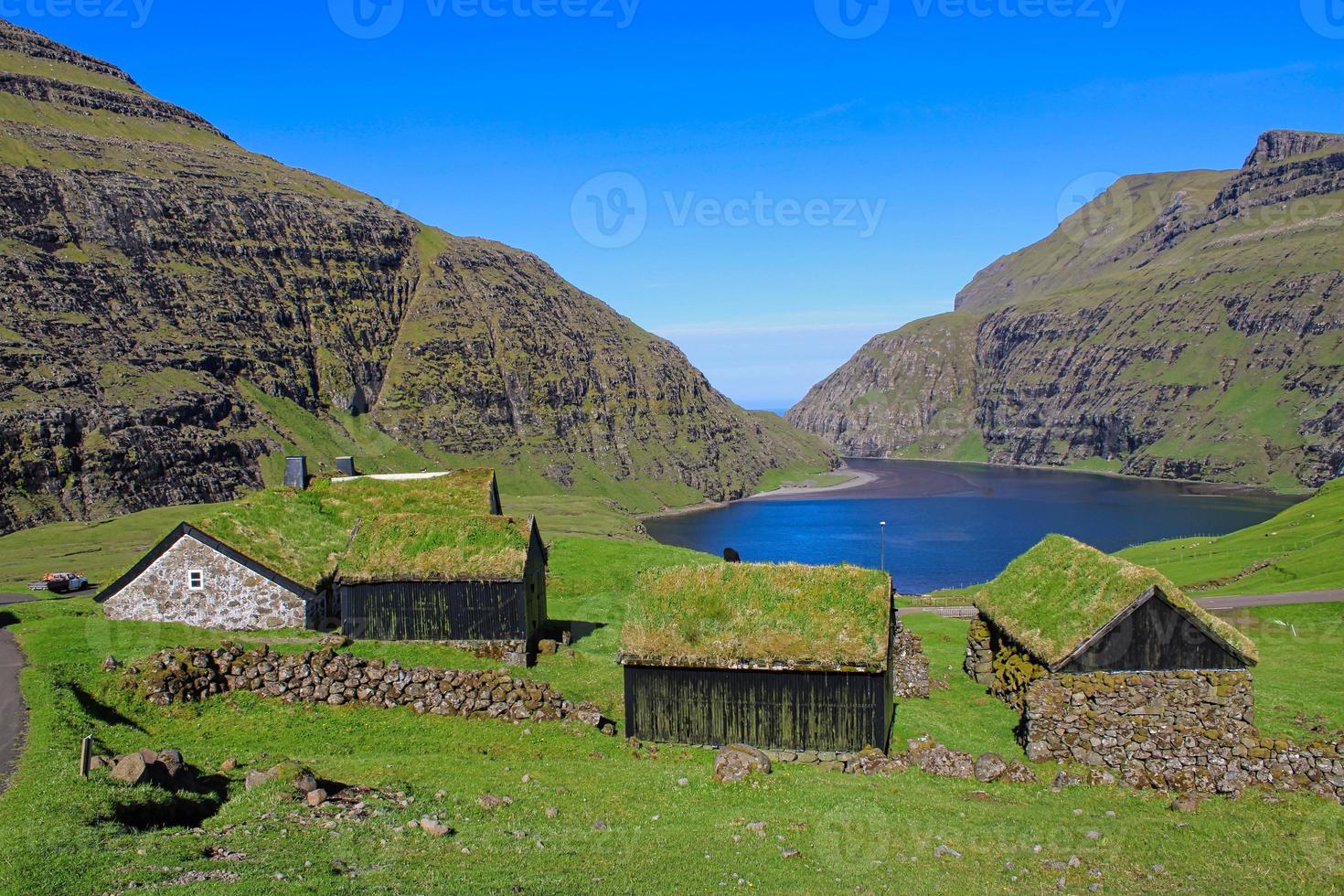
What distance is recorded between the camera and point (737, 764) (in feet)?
78.4

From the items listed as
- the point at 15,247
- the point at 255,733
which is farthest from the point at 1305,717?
the point at 15,247

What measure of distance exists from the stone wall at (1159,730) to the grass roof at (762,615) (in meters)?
5.22

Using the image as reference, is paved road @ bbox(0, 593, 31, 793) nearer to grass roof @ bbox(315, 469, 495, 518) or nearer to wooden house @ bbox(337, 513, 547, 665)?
wooden house @ bbox(337, 513, 547, 665)

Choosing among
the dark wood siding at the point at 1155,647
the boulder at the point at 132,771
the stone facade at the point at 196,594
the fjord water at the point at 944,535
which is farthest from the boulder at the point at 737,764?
the fjord water at the point at 944,535

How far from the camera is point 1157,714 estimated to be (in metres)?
25.4

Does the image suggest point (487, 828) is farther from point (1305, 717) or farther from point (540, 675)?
point (1305, 717)

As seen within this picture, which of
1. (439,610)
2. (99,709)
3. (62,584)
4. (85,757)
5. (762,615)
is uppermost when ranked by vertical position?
(762,615)

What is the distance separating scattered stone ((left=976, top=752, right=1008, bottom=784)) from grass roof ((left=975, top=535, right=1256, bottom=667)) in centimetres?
413

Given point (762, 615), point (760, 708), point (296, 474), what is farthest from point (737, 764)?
point (296, 474)

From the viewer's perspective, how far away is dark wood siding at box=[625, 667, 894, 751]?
87.4 feet

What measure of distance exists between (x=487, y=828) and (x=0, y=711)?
46.5ft

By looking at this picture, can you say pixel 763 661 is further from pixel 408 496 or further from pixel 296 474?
pixel 296 474

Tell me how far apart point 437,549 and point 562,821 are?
17927mm

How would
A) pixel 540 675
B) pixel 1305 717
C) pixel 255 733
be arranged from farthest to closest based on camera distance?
pixel 540 675 < pixel 1305 717 < pixel 255 733
